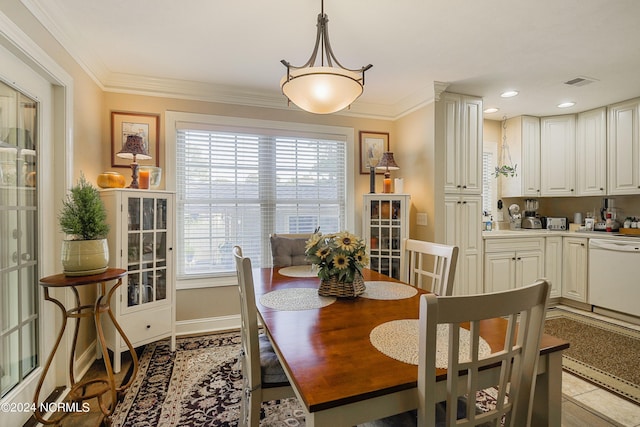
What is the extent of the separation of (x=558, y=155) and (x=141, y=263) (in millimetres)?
4850

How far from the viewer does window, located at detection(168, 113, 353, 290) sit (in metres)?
3.06

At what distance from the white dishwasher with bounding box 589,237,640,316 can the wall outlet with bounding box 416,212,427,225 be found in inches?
78.2

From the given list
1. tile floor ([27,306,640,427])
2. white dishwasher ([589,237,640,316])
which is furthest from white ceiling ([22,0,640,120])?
tile floor ([27,306,640,427])

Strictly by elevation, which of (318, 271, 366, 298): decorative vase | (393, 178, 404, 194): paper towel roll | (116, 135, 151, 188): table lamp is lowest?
(318, 271, 366, 298): decorative vase

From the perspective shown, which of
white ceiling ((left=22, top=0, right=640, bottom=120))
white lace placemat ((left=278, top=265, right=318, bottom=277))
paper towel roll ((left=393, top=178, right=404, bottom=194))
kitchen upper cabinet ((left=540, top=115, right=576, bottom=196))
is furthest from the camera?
kitchen upper cabinet ((left=540, top=115, right=576, bottom=196))

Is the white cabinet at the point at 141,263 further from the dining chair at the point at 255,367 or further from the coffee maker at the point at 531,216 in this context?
the coffee maker at the point at 531,216

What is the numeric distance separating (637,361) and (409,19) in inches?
120

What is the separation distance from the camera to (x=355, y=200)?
11.8ft

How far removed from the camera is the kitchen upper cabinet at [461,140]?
3133 millimetres

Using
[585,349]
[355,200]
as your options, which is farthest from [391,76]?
[585,349]

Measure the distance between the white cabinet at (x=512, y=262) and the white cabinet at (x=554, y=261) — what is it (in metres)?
0.07

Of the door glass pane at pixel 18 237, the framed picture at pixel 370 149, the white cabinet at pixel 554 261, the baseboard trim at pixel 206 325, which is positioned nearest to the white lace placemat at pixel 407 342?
the door glass pane at pixel 18 237

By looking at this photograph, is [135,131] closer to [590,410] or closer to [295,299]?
[295,299]

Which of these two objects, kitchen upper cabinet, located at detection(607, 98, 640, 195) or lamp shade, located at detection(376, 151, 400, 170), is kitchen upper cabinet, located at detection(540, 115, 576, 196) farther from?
lamp shade, located at detection(376, 151, 400, 170)
